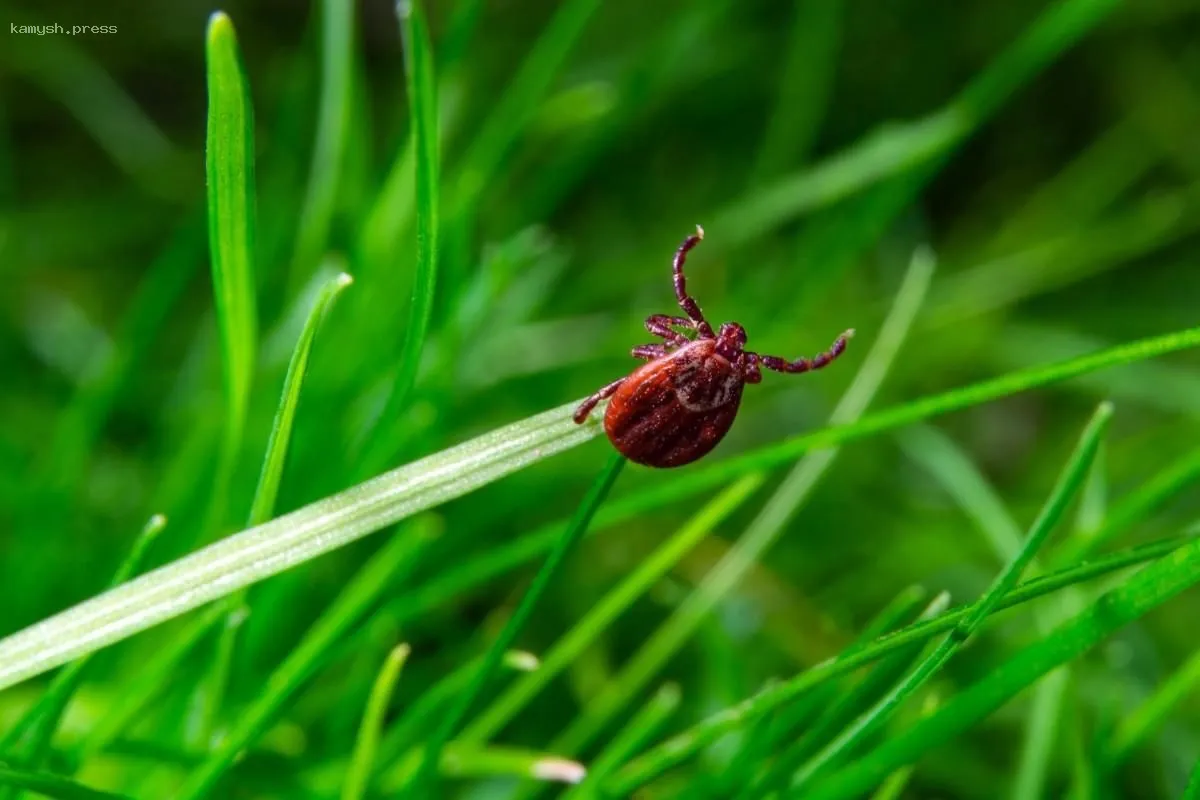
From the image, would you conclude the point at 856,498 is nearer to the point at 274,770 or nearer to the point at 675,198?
the point at 675,198

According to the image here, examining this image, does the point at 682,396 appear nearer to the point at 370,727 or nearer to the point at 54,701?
the point at 370,727

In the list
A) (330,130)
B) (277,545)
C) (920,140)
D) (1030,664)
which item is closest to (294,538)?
(277,545)

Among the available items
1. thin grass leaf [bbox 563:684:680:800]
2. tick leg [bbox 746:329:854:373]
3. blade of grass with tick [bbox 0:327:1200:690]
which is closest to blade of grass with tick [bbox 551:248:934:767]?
tick leg [bbox 746:329:854:373]

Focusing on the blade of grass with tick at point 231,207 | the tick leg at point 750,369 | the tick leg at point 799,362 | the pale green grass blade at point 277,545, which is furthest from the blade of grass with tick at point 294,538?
the tick leg at point 750,369

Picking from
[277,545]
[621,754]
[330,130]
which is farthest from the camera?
[330,130]

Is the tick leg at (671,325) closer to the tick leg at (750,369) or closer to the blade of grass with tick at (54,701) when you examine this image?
the tick leg at (750,369)
